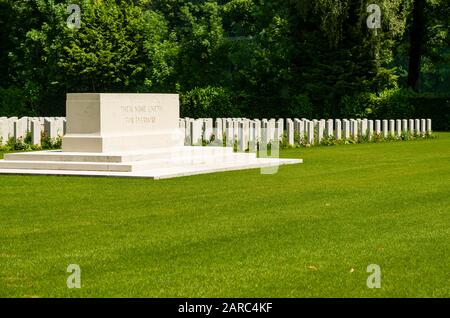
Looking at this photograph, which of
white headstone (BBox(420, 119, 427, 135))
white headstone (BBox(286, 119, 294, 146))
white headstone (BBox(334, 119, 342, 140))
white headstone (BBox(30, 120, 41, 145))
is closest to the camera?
white headstone (BBox(30, 120, 41, 145))

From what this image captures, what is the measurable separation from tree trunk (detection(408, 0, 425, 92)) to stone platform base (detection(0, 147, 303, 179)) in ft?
91.7

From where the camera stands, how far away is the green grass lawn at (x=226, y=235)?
309 inches

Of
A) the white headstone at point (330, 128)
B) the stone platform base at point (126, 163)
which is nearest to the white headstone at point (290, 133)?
the white headstone at point (330, 128)

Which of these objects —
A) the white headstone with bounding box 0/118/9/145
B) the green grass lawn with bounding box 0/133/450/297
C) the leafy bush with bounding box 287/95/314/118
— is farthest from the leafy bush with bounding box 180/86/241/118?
the green grass lawn with bounding box 0/133/450/297

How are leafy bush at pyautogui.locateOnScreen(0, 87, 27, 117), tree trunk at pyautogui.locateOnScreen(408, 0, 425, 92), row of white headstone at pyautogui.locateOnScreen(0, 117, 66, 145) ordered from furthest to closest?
leafy bush at pyautogui.locateOnScreen(0, 87, 27, 117) < tree trunk at pyautogui.locateOnScreen(408, 0, 425, 92) < row of white headstone at pyautogui.locateOnScreen(0, 117, 66, 145)

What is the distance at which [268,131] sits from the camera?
28109mm

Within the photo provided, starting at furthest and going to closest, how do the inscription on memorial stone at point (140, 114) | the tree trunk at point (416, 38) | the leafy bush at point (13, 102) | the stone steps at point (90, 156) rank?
the leafy bush at point (13, 102) < the tree trunk at point (416, 38) < the inscription on memorial stone at point (140, 114) < the stone steps at point (90, 156)

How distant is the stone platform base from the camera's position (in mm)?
18391

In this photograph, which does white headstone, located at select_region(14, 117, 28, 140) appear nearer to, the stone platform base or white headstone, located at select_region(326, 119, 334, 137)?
the stone platform base

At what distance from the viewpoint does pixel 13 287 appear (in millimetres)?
7730

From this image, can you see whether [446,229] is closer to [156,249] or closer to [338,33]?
[156,249]

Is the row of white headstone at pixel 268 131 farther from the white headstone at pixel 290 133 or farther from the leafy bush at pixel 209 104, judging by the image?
the leafy bush at pixel 209 104

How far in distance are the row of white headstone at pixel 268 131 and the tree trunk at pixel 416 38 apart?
14955 millimetres

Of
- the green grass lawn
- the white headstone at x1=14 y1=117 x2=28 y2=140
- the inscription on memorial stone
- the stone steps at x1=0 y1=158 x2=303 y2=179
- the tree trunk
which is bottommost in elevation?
the stone steps at x1=0 y1=158 x2=303 y2=179
